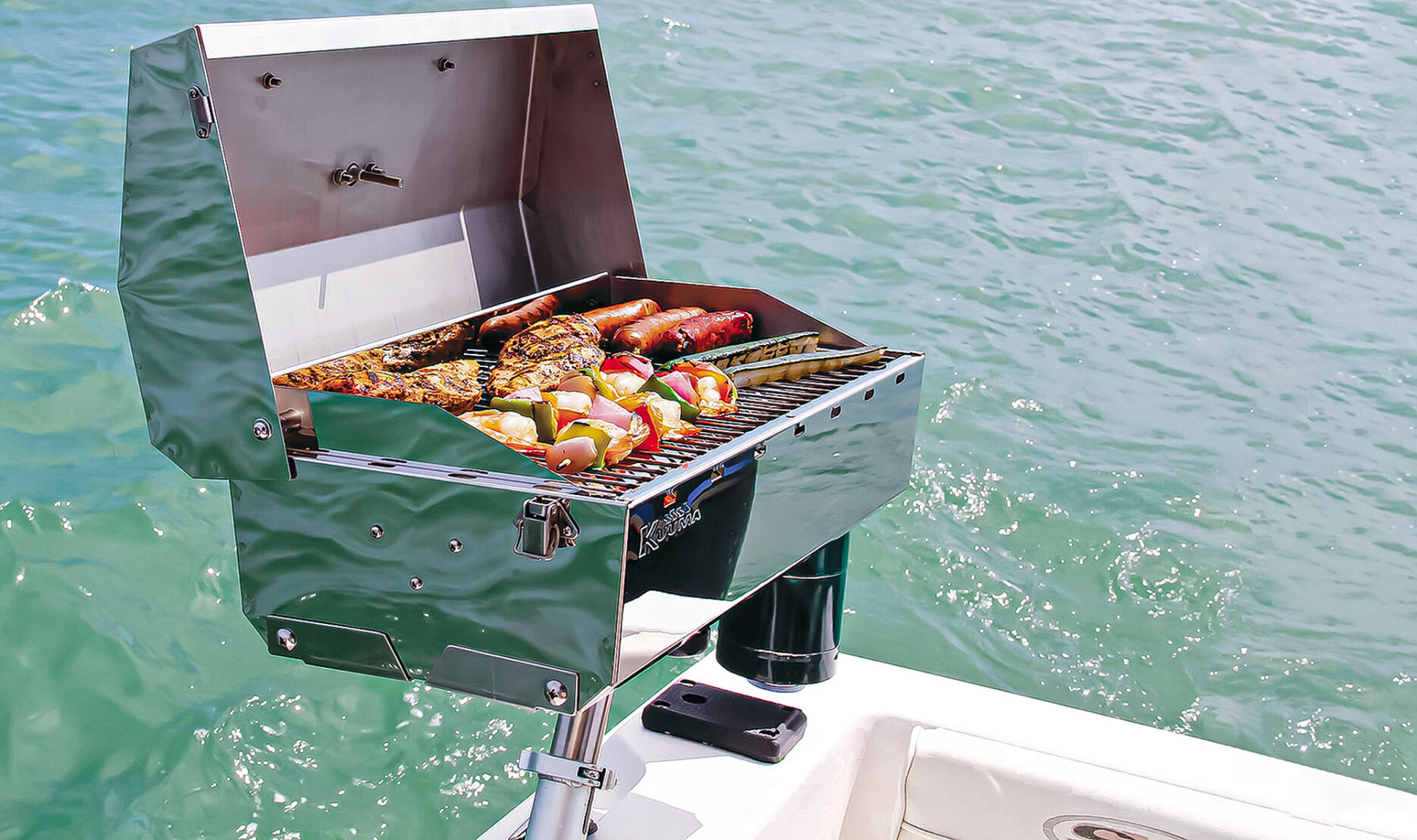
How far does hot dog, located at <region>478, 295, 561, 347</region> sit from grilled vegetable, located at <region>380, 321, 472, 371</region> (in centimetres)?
2

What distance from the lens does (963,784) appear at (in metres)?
1.49

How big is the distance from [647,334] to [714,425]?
0.93ft

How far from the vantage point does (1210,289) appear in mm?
6297

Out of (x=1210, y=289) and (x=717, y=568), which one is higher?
(x=717, y=568)

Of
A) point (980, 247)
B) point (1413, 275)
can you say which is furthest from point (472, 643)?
point (1413, 275)

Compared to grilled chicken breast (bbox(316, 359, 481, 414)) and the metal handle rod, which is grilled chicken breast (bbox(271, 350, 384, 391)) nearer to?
grilled chicken breast (bbox(316, 359, 481, 414))

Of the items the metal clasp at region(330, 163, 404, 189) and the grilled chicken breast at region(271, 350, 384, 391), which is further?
the metal clasp at region(330, 163, 404, 189)

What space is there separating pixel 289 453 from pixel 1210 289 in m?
6.15

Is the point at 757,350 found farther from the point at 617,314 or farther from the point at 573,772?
the point at 573,772

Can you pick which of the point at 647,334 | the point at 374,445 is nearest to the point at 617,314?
the point at 647,334

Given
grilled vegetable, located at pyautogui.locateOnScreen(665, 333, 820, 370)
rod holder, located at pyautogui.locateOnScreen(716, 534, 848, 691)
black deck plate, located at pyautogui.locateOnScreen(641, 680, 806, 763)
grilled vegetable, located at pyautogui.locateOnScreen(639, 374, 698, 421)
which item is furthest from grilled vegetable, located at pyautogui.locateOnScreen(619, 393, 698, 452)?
black deck plate, located at pyautogui.locateOnScreen(641, 680, 806, 763)

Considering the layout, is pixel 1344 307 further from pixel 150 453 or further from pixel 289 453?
pixel 289 453

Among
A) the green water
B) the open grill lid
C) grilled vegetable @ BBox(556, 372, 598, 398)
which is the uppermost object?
the open grill lid

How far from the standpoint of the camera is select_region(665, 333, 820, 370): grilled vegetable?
136cm
